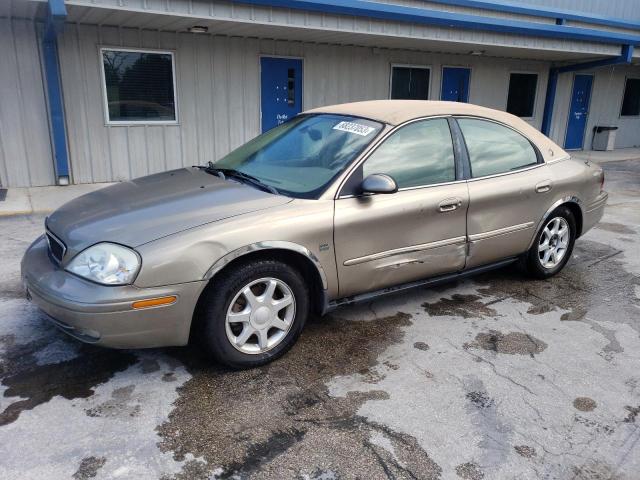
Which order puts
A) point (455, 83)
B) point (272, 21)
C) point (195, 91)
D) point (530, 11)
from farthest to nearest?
point (455, 83), point (530, 11), point (195, 91), point (272, 21)

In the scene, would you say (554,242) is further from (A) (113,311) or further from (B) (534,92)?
(B) (534,92)

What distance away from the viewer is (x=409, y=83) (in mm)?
12336

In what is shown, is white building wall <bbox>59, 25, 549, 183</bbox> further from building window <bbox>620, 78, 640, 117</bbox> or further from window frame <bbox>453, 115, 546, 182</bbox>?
building window <bbox>620, 78, 640, 117</bbox>

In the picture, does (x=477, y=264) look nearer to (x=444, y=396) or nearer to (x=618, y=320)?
(x=618, y=320)

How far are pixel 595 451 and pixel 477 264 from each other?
1.83 m

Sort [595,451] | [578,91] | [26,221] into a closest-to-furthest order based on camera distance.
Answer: [595,451]
[26,221]
[578,91]

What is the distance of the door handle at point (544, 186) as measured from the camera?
14.4 feet

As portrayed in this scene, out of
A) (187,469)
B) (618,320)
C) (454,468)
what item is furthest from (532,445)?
(618,320)

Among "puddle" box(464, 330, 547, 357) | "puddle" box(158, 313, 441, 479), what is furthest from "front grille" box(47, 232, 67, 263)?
"puddle" box(464, 330, 547, 357)

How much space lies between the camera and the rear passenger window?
13.3ft

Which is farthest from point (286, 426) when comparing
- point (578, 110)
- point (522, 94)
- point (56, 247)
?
point (578, 110)

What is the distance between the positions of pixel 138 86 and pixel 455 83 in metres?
7.78

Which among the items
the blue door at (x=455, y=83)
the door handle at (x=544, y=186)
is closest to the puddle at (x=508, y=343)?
the door handle at (x=544, y=186)

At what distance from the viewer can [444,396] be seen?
9.76 feet
